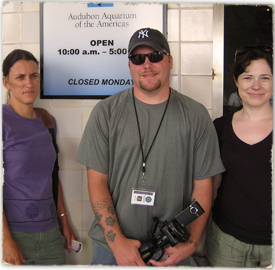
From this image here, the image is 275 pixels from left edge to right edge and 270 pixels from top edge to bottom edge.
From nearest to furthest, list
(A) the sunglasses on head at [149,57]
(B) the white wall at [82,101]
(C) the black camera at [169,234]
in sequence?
(C) the black camera at [169,234]
(A) the sunglasses on head at [149,57]
(B) the white wall at [82,101]

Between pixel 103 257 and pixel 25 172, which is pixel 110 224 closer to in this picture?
pixel 103 257

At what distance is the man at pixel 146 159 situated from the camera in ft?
4.15

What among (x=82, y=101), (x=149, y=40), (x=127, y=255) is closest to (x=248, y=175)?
(x=127, y=255)

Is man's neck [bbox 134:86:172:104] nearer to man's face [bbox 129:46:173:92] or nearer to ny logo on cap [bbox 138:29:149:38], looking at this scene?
man's face [bbox 129:46:173:92]

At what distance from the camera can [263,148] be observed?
1260mm

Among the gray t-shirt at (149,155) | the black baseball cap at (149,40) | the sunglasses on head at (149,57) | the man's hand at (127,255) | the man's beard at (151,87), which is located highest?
the black baseball cap at (149,40)

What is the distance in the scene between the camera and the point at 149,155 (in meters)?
1.28

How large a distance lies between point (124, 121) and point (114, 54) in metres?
0.54

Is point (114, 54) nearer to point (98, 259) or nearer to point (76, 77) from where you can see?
point (76, 77)

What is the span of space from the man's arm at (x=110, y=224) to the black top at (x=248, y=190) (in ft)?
1.71

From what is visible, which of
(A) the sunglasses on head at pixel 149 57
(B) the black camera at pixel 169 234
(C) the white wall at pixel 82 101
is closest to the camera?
(B) the black camera at pixel 169 234

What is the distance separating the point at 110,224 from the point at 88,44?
1.11 metres

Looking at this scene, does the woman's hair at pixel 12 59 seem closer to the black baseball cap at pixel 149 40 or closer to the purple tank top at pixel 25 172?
the purple tank top at pixel 25 172

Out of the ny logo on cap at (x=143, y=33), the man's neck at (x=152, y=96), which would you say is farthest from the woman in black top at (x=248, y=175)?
the ny logo on cap at (x=143, y=33)
